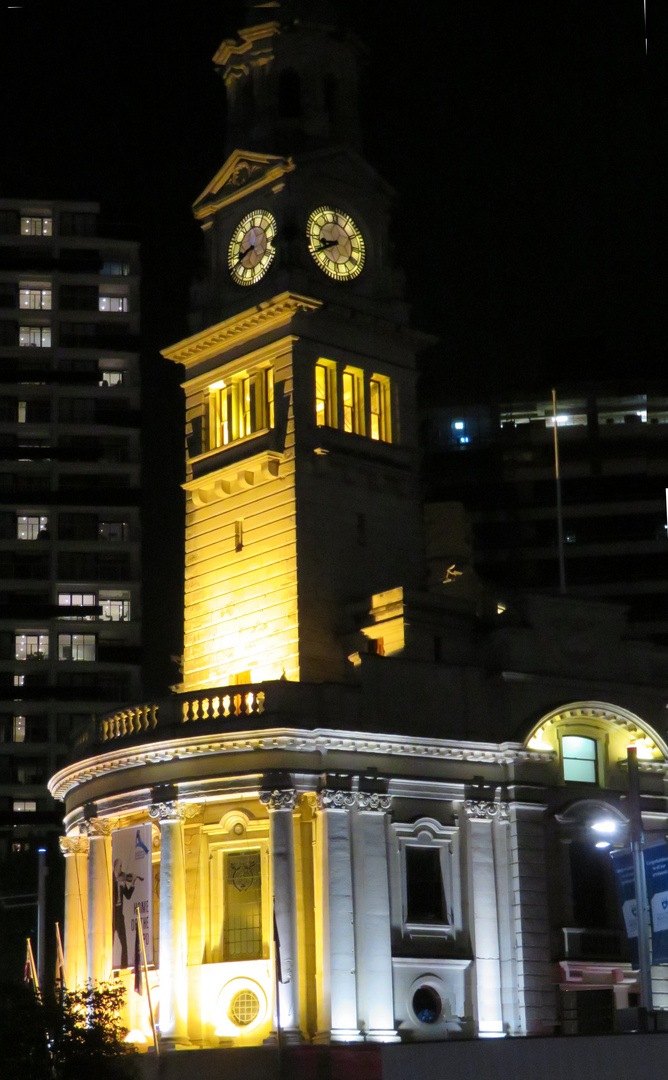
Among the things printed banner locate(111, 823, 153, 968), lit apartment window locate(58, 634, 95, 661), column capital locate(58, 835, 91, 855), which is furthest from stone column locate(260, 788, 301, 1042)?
lit apartment window locate(58, 634, 95, 661)

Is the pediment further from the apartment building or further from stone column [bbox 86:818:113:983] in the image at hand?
the apartment building

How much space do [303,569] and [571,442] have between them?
64.6 m

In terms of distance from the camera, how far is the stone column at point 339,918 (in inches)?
2066

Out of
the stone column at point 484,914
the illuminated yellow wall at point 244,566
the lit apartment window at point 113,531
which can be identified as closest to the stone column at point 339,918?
the stone column at point 484,914

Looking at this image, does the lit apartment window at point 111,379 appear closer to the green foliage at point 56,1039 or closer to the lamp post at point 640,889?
the lamp post at point 640,889

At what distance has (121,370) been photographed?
11569cm

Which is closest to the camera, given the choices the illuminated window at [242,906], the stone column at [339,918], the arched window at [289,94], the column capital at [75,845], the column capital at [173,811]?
the stone column at [339,918]

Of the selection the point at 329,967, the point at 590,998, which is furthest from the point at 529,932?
the point at 329,967

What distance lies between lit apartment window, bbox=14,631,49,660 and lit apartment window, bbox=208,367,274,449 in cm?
4721

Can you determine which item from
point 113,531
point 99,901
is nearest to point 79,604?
point 113,531

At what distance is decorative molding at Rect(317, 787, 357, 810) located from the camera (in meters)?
53.9

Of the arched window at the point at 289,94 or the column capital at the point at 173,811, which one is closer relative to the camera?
the column capital at the point at 173,811

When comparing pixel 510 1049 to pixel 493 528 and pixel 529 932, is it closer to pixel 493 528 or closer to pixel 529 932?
pixel 529 932

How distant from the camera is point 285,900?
2067 inches
